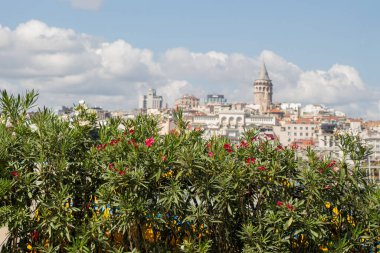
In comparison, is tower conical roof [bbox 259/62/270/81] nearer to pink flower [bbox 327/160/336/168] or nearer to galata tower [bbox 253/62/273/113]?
galata tower [bbox 253/62/273/113]

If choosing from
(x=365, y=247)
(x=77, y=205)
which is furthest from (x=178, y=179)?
(x=365, y=247)

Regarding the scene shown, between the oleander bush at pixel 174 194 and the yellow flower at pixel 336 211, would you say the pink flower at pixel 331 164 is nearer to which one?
the oleander bush at pixel 174 194

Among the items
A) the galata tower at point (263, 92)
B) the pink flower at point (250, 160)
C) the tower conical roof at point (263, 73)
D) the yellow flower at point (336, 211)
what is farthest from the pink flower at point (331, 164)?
the tower conical roof at point (263, 73)

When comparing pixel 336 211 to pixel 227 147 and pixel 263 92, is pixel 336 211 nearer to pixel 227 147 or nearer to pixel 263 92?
pixel 227 147

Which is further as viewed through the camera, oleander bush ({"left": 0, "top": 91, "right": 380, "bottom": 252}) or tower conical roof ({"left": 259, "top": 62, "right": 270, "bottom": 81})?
tower conical roof ({"left": 259, "top": 62, "right": 270, "bottom": 81})

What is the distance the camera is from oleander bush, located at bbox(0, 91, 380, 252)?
16.5ft

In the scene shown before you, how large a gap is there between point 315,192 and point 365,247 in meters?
0.83

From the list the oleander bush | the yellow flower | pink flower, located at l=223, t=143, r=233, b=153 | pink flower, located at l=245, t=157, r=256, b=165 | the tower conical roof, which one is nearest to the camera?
the oleander bush

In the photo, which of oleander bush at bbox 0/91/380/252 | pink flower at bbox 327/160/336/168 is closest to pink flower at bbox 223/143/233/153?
oleander bush at bbox 0/91/380/252

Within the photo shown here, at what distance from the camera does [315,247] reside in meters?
5.46

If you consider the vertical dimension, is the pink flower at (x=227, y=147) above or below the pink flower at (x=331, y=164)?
above

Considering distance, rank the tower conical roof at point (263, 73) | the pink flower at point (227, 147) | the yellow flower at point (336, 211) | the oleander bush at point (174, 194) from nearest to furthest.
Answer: the oleander bush at point (174, 194), the pink flower at point (227, 147), the yellow flower at point (336, 211), the tower conical roof at point (263, 73)

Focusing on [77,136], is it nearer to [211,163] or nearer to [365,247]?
[211,163]

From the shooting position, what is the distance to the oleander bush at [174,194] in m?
5.03
